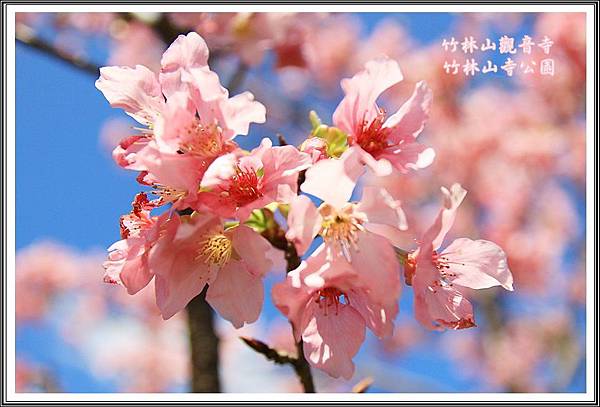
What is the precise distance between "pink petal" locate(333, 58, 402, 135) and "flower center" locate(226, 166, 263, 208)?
0.15 metres

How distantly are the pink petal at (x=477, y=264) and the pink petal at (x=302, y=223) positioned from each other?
0.93 feet

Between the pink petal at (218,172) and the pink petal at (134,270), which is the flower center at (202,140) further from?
the pink petal at (134,270)

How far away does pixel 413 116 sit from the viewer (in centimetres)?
101

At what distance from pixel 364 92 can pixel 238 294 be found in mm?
354

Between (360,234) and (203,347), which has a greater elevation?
(360,234)

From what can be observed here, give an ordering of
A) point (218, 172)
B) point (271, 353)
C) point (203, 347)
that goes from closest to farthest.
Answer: point (218, 172), point (271, 353), point (203, 347)

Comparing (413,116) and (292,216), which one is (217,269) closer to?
(292,216)

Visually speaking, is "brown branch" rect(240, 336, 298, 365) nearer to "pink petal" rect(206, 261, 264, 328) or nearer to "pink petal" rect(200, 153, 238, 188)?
"pink petal" rect(206, 261, 264, 328)

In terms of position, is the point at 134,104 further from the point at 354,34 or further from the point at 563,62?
the point at 354,34

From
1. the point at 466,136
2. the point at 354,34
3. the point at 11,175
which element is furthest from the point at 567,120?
the point at 11,175

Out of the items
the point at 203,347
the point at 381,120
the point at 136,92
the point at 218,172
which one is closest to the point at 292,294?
the point at 218,172

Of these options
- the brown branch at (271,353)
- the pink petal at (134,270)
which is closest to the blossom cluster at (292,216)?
the pink petal at (134,270)

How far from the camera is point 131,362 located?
23.0 ft

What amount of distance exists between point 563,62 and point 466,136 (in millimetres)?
1239
